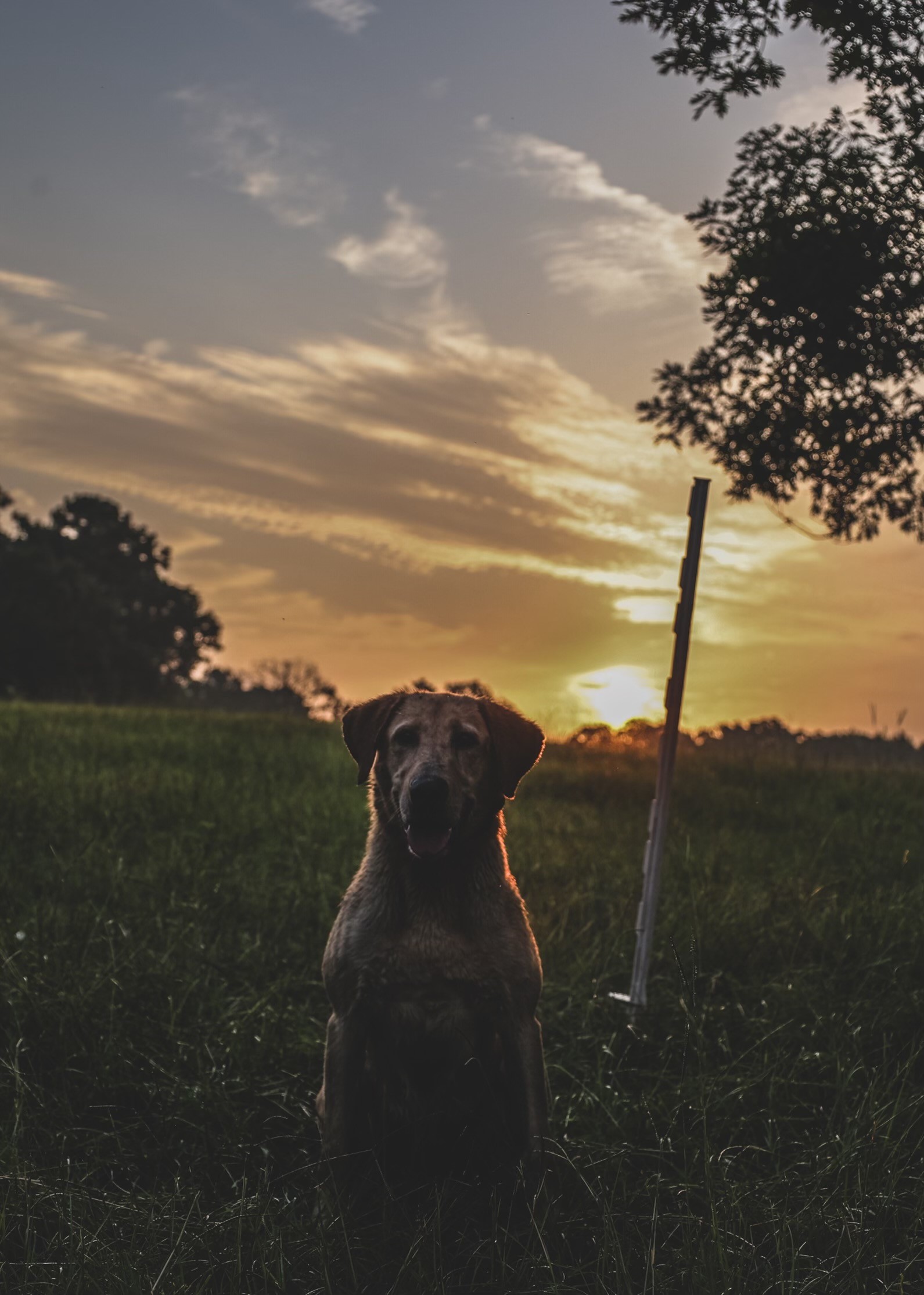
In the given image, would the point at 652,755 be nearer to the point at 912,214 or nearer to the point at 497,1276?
the point at 912,214

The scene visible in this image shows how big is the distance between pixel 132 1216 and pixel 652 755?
433 inches

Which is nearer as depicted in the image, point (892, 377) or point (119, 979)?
point (119, 979)

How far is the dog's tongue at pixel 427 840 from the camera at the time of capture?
360 cm

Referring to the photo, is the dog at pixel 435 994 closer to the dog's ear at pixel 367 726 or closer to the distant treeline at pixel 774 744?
the dog's ear at pixel 367 726

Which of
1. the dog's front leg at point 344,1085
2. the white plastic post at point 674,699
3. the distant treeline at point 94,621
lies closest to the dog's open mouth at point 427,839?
the dog's front leg at point 344,1085

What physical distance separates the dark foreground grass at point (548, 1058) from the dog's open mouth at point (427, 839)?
3.44 feet

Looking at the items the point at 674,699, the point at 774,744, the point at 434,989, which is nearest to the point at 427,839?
the point at 434,989

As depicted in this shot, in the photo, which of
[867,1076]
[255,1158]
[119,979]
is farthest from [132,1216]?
[867,1076]

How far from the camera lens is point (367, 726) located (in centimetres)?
397

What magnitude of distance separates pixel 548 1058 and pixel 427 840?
Result: 1870 millimetres

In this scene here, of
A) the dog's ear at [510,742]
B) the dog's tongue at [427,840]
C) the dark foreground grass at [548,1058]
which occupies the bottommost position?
the dark foreground grass at [548,1058]

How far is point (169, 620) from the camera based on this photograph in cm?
4841

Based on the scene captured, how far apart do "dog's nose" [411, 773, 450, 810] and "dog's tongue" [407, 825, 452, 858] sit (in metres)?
0.10

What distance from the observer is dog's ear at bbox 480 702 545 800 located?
12.7 ft
